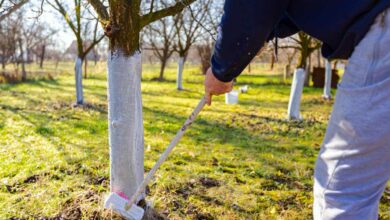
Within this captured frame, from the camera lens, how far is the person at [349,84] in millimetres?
1313

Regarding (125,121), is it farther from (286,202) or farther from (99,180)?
(286,202)

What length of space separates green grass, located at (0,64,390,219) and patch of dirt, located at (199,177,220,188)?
0.01 m

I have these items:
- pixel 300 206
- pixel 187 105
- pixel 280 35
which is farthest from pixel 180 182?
pixel 187 105

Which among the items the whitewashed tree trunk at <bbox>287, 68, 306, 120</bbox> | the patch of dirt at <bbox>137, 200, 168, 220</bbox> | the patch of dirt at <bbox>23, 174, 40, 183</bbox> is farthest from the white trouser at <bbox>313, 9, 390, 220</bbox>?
the whitewashed tree trunk at <bbox>287, 68, 306, 120</bbox>

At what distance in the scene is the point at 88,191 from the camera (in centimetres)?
350

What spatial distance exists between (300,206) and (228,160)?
1.67 metres

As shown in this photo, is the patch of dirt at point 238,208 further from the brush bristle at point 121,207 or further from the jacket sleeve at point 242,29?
the jacket sleeve at point 242,29

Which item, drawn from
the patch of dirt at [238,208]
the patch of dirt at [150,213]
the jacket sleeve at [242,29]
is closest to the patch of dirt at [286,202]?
the patch of dirt at [238,208]

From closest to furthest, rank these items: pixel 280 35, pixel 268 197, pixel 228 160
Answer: pixel 280 35 < pixel 268 197 < pixel 228 160

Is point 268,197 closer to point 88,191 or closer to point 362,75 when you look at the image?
point 88,191

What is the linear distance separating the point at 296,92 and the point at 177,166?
4950 millimetres

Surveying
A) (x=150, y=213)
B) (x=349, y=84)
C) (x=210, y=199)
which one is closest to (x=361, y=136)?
(x=349, y=84)

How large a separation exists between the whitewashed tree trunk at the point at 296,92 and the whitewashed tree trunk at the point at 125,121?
6.39 m

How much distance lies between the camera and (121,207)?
290 centimetres
